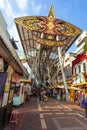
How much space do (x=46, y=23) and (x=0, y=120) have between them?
3338 cm

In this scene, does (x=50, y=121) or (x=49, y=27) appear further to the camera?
(x=49, y=27)

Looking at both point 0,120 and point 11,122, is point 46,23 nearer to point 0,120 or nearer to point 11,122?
point 11,122

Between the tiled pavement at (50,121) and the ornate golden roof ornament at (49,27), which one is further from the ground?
the ornate golden roof ornament at (49,27)

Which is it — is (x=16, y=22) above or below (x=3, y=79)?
above

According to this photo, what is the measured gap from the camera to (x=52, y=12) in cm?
4341

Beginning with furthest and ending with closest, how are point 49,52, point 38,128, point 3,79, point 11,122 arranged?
1. point 49,52
2. point 11,122
3. point 38,128
4. point 3,79

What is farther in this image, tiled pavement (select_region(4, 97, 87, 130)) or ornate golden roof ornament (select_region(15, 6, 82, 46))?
ornate golden roof ornament (select_region(15, 6, 82, 46))

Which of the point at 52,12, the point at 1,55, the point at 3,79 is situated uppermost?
the point at 52,12

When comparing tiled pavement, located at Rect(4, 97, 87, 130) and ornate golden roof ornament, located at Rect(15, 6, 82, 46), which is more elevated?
ornate golden roof ornament, located at Rect(15, 6, 82, 46)

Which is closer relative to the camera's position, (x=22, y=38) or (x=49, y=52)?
(x=22, y=38)

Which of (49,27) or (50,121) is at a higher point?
(49,27)

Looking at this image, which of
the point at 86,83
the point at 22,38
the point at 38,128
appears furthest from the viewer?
the point at 22,38

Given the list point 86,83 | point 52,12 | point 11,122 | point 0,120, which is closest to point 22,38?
point 52,12

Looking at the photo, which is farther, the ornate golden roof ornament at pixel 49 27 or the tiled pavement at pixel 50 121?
the ornate golden roof ornament at pixel 49 27
